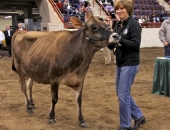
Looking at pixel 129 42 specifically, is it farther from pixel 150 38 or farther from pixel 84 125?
pixel 150 38

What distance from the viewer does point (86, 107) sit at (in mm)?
6258

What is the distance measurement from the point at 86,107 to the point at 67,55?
1.79m

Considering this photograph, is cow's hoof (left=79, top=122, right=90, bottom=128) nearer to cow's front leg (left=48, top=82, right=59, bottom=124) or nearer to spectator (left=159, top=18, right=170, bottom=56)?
cow's front leg (left=48, top=82, right=59, bottom=124)

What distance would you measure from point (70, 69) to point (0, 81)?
5.23 meters

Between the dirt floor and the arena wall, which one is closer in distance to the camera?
the dirt floor

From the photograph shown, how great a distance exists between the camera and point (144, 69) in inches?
462

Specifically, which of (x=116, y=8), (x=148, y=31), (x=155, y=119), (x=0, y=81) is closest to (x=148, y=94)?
(x=155, y=119)

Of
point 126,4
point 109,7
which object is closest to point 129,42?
point 126,4

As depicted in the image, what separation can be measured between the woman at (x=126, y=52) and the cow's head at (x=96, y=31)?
182 mm

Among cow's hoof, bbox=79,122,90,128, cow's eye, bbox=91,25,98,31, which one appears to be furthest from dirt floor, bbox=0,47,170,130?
cow's eye, bbox=91,25,98,31

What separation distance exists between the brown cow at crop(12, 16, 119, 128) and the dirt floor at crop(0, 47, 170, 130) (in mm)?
357

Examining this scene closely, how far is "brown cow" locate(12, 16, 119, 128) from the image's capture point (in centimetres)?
454

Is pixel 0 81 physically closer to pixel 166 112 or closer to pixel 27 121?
pixel 27 121

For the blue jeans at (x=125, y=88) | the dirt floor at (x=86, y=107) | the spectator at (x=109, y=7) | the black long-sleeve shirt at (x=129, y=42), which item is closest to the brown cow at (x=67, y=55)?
the black long-sleeve shirt at (x=129, y=42)
